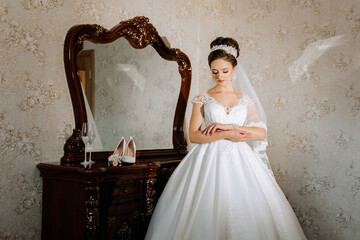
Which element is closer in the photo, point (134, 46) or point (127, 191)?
point (127, 191)

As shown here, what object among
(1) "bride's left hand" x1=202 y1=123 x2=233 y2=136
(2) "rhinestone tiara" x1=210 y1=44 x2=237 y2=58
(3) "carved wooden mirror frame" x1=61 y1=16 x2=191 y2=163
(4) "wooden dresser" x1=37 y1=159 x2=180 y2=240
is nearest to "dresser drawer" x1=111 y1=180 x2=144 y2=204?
(4) "wooden dresser" x1=37 y1=159 x2=180 y2=240

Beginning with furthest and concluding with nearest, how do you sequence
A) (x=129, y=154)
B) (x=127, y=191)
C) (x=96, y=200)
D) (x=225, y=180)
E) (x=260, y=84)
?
(x=260, y=84) < (x=129, y=154) < (x=127, y=191) < (x=225, y=180) < (x=96, y=200)

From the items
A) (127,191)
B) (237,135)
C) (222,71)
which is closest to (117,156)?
(127,191)

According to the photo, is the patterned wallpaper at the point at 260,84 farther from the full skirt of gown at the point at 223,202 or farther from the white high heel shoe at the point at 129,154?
the full skirt of gown at the point at 223,202

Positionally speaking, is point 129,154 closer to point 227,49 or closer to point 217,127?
point 217,127

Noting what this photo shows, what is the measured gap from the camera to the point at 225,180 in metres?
2.25

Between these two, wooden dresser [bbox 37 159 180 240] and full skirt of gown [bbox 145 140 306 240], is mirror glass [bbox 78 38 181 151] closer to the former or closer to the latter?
wooden dresser [bbox 37 159 180 240]

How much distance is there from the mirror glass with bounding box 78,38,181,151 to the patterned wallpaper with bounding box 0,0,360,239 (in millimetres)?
215

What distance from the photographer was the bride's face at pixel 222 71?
265cm

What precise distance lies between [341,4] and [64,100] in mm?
2500

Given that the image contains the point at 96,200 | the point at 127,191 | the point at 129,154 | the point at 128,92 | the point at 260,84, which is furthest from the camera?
the point at 260,84

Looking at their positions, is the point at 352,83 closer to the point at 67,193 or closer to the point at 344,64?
the point at 344,64

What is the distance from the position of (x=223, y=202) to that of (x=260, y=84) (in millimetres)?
1708

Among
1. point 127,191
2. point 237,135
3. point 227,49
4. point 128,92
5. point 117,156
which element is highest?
point 227,49
